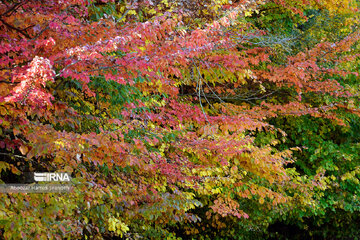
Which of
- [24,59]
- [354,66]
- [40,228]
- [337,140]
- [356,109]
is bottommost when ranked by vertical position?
[337,140]

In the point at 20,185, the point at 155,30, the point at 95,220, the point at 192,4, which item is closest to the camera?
the point at 20,185

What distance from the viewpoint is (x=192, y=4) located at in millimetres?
8531

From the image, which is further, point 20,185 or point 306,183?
point 306,183

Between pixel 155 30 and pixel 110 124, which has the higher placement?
pixel 155 30

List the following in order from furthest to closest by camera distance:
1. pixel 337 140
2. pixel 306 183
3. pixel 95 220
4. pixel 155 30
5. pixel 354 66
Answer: pixel 337 140, pixel 354 66, pixel 306 183, pixel 95 220, pixel 155 30

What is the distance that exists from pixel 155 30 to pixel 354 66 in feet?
30.3

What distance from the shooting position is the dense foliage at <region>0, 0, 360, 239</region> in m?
4.11

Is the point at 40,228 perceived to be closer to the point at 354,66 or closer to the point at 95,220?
the point at 95,220

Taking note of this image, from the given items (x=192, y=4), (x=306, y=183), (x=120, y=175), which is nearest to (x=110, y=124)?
(x=120, y=175)

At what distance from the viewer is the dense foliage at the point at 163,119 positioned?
13.5 feet

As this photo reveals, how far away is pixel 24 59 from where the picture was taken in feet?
14.4

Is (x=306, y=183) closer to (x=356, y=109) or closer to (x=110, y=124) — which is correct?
(x=356, y=109)

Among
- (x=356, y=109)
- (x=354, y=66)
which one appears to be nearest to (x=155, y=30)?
(x=356, y=109)

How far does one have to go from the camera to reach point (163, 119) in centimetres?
824
